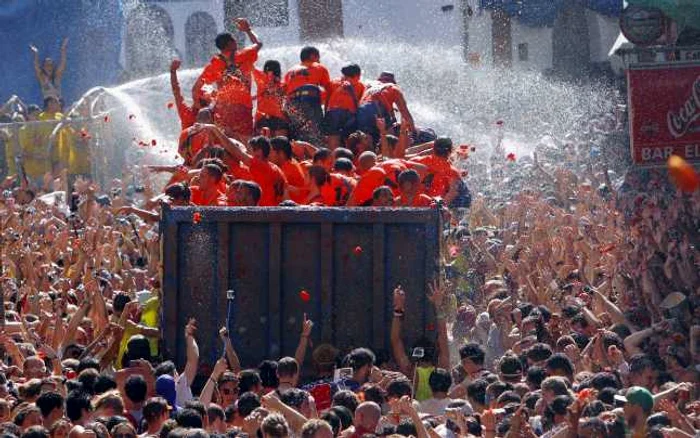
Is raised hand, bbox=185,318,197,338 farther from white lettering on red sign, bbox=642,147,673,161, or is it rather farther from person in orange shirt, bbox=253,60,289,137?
white lettering on red sign, bbox=642,147,673,161

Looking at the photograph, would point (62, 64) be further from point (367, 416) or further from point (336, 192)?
point (367, 416)

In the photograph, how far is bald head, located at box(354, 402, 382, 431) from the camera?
345 inches

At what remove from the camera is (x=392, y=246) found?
11891 mm

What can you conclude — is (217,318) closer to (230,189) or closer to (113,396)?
(230,189)

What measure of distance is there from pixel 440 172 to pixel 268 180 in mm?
2017

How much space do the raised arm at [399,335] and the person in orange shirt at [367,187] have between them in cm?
155

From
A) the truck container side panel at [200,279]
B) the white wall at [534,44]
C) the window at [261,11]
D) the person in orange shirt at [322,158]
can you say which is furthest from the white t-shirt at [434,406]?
the white wall at [534,44]

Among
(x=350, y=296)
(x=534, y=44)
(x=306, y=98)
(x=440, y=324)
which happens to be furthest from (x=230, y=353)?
(x=534, y=44)

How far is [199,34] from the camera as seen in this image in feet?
124

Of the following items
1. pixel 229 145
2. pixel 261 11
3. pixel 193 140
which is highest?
pixel 261 11

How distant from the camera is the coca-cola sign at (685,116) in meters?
14.4

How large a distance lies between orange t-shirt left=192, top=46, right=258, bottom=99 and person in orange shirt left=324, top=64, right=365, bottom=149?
2.79ft

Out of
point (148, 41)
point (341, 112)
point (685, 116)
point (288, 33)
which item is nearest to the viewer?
point (685, 116)

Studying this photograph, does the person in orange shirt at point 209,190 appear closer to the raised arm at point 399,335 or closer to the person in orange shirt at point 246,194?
the person in orange shirt at point 246,194
